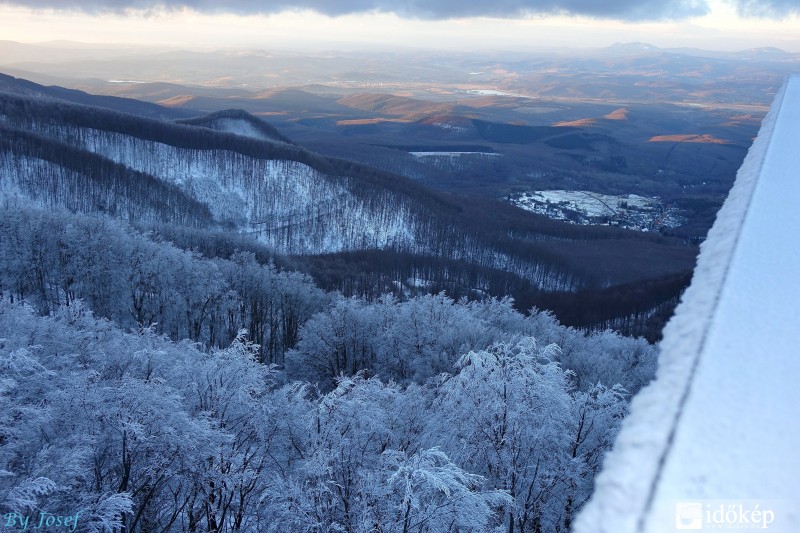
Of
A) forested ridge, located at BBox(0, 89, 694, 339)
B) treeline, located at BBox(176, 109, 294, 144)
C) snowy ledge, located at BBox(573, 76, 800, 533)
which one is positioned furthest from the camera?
treeline, located at BBox(176, 109, 294, 144)

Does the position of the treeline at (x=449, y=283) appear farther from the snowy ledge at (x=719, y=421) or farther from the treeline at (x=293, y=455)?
the snowy ledge at (x=719, y=421)

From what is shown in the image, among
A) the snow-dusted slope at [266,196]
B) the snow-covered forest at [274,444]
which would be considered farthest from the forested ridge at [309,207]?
the snow-covered forest at [274,444]

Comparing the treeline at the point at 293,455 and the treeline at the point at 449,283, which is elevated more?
the treeline at the point at 293,455

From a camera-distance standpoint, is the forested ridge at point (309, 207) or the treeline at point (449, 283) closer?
the treeline at point (449, 283)

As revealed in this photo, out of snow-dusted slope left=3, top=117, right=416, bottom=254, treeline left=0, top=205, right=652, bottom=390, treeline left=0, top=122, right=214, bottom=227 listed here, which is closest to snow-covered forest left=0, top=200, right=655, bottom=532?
treeline left=0, top=205, right=652, bottom=390

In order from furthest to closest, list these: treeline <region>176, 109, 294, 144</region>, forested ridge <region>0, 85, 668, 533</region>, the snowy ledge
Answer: treeline <region>176, 109, 294, 144</region>
forested ridge <region>0, 85, 668, 533</region>
the snowy ledge

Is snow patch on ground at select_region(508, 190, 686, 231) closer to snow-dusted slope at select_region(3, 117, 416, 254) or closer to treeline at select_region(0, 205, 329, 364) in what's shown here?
snow-dusted slope at select_region(3, 117, 416, 254)

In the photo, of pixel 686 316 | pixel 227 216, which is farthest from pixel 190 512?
pixel 227 216

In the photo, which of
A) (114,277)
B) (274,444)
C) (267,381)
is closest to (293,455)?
(274,444)

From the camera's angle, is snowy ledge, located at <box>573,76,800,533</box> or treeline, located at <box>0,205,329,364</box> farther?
treeline, located at <box>0,205,329,364</box>
